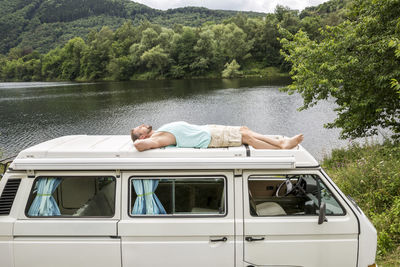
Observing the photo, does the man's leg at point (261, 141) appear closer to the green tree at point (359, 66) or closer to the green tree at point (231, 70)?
the green tree at point (359, 66)

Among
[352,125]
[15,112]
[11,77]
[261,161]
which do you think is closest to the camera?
[261,161]

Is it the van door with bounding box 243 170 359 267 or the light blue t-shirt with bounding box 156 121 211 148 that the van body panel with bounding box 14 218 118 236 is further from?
the van door with bounding box 243 170 359 267

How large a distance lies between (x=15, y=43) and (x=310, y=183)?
18439cm

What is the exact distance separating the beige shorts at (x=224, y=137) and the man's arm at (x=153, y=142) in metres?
0.58

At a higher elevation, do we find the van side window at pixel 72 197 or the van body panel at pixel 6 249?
the van side window at pixel 72 197

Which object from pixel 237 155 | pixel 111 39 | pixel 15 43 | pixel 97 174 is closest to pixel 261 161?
pixel 237 155

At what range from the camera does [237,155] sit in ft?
12.4

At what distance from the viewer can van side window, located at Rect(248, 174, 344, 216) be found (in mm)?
3771

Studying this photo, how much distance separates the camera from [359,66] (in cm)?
1045

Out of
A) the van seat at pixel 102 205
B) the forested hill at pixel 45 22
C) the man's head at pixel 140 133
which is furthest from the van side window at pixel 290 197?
the forested hill at pixel 45 22

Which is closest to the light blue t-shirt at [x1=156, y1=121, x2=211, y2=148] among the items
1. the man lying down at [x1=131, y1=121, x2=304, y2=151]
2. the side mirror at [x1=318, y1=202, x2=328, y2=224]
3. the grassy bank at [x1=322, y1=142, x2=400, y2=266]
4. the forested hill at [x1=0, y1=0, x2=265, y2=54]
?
the man lying down at [x1=131, y1=121, x2=304, y2=151]

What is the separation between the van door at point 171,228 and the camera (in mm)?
3641

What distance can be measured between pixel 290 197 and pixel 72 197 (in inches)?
127

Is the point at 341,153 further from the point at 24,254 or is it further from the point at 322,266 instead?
the point at 24,254
